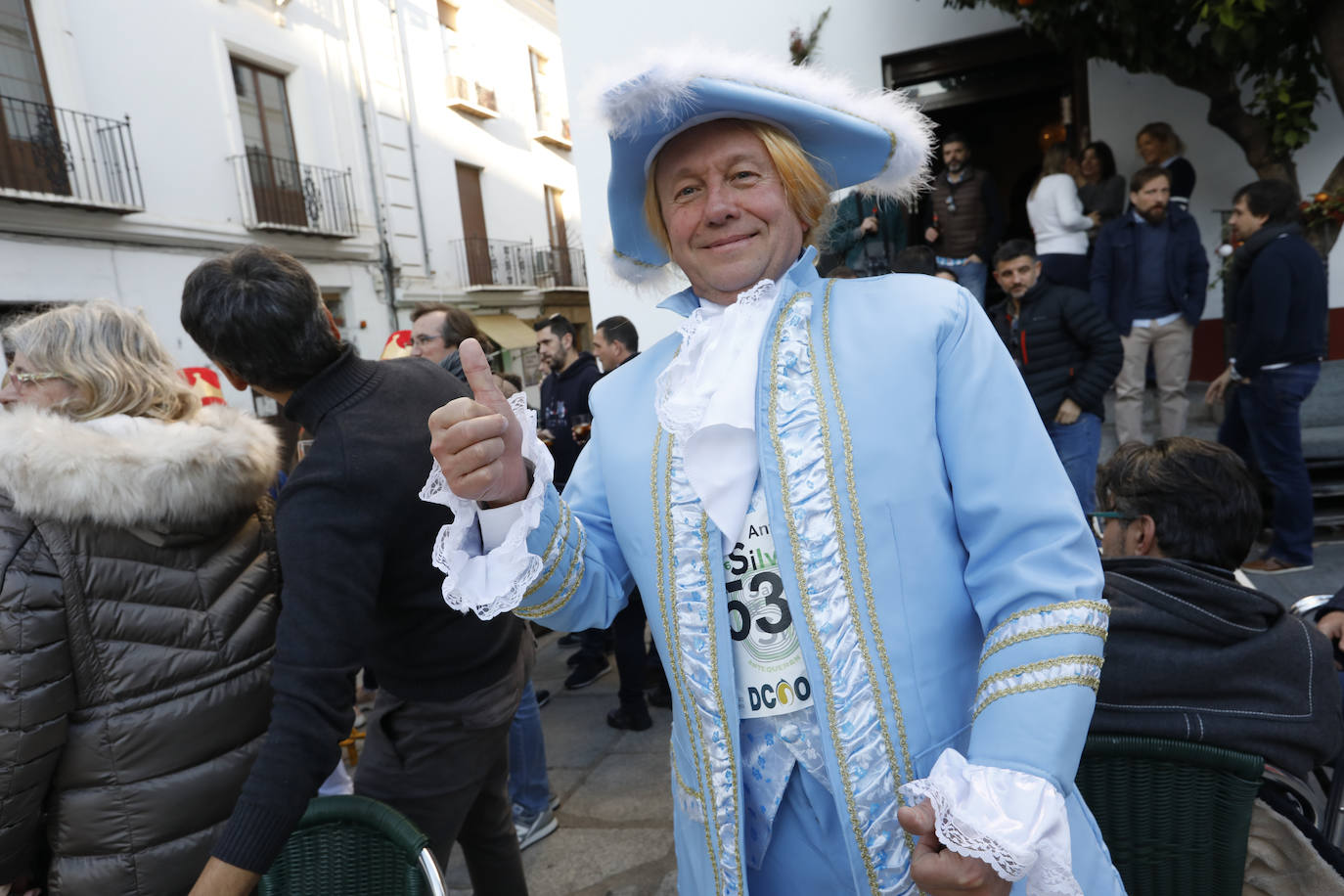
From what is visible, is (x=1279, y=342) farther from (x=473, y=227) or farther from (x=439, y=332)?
(x=473, y=227)

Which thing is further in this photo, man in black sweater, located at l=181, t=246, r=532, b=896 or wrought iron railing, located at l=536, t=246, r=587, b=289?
wrought iron railing, located at l=536, t=246, r=587, b=289

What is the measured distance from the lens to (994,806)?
869 millimetres

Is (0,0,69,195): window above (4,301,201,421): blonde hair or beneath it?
above

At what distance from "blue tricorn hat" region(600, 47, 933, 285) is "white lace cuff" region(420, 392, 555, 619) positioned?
456 mm

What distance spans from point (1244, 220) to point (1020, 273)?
44.6 inches

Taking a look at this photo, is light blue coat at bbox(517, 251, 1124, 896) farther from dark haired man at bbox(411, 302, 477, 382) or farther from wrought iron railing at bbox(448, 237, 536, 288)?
wrought iron railing at bbox(448, 237, 536, 288)

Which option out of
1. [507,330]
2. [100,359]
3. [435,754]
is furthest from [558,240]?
[435,754]

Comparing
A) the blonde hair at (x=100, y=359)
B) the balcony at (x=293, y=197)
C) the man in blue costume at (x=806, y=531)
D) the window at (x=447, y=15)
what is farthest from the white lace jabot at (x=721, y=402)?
the window at (x=447, y=15)

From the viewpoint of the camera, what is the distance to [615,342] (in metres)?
4.93

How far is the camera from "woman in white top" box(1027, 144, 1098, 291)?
5387mm

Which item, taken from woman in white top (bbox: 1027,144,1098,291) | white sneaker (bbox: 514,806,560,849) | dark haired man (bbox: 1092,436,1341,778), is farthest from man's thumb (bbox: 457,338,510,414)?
woman in white top (bbox: 1027,144,1098,291)

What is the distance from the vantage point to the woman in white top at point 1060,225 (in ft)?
17.7

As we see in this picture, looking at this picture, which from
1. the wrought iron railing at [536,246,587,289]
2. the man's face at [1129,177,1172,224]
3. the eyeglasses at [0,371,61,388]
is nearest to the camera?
the eyeglasses at [0,371,61,388]

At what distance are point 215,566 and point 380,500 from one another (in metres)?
Result: 0.41
